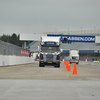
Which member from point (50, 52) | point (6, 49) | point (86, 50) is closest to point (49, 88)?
point (50, 52)

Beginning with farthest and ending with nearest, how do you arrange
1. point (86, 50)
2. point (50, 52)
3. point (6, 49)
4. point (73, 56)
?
point (86, 50)
point (73, 56)
point (6, 49)
point (50, 52)

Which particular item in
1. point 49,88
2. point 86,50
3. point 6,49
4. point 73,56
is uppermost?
point 86,50

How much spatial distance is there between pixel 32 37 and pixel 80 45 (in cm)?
4559

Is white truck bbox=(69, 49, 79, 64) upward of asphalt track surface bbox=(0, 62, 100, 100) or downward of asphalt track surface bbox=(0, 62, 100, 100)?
upward

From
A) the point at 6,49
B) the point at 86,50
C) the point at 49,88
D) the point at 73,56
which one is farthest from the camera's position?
the point at 86,50

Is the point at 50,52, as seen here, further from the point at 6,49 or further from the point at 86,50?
the point at 86,50

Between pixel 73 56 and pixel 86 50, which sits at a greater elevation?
pixel 86 50

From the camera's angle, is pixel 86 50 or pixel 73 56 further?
pixel 86 50

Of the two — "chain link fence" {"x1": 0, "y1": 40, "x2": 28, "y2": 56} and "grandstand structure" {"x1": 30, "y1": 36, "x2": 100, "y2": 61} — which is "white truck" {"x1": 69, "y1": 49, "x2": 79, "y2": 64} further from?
"grandstand structure" {"x1": 30, "y1": 36, "x2": 100, "y2": 61}

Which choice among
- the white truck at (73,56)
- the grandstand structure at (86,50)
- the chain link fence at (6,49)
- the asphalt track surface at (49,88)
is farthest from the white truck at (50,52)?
the grandstand structure at (86,50)

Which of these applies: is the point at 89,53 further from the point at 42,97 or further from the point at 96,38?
the point at 42,97

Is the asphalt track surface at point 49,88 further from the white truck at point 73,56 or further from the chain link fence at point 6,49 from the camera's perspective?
the white truck at point 73,56

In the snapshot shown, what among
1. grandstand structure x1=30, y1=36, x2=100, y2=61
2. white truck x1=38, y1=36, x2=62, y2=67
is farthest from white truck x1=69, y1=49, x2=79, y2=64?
grandstand structure x1=30, y1=36, x2=100, y2=61

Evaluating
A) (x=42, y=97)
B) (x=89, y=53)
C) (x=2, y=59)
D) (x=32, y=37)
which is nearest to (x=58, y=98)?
(x=42, y=97)
